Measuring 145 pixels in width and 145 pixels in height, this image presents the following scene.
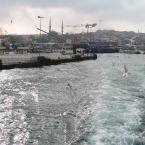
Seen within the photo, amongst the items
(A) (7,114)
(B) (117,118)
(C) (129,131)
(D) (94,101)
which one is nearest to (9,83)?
(D) (94,101)

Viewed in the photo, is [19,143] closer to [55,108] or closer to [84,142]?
[84,142]

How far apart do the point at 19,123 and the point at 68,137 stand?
5561mm

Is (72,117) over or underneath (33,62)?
over

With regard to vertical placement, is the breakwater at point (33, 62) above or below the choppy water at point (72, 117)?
below

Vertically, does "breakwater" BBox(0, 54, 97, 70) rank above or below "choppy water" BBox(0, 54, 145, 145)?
below

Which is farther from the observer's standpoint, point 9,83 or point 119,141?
point 9,83

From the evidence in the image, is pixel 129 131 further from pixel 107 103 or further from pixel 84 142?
pixel 107 103

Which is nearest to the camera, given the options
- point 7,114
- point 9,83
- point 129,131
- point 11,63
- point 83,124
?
point 129,131

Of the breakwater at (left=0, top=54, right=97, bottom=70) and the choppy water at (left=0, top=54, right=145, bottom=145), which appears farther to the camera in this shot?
the breakwater at (left=0, top=54, right=97, bottom=70)

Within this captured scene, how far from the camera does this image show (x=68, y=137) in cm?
2875

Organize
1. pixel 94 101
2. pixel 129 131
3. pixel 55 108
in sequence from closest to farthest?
pixel 129 131 → pixel 55 108 → pixel 94 101

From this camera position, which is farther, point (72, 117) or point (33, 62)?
point (33, 62)

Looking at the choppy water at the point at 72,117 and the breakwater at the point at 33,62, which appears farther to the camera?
the breakwater at the point at 33,62

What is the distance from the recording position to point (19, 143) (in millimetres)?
27453
